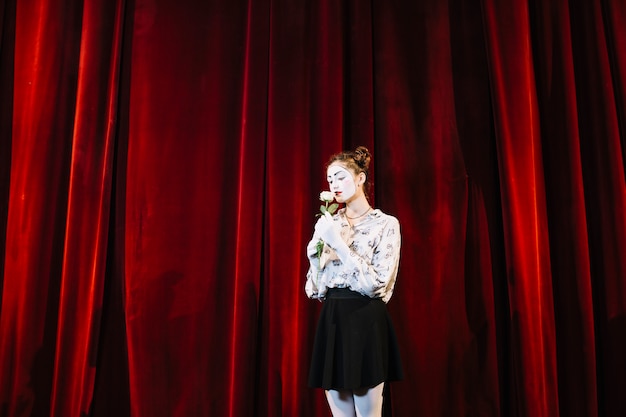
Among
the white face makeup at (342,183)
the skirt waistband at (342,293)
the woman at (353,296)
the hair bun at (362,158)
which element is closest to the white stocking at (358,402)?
the woman at (353,296)

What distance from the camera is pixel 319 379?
1.74m

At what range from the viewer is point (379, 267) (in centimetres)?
171

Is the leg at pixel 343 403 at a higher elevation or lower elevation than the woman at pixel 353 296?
lower

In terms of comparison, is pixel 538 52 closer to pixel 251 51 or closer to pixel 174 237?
pixel 251 51

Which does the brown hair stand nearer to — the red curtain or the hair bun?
the hair bun

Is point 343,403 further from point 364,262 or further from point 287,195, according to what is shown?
point 287,195

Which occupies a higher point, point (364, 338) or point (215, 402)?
point (364, 338)

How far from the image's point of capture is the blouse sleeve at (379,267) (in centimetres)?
165

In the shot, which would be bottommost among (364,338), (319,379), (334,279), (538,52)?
(319,379)

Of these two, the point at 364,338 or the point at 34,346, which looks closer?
the point at 364,338

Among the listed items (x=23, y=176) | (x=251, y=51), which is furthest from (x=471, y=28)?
(x=23, y=176)

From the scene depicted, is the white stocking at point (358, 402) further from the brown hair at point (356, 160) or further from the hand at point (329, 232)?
the brown hair at point (356, 160)

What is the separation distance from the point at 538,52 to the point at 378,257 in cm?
166

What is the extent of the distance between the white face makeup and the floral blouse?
0.33 feet
